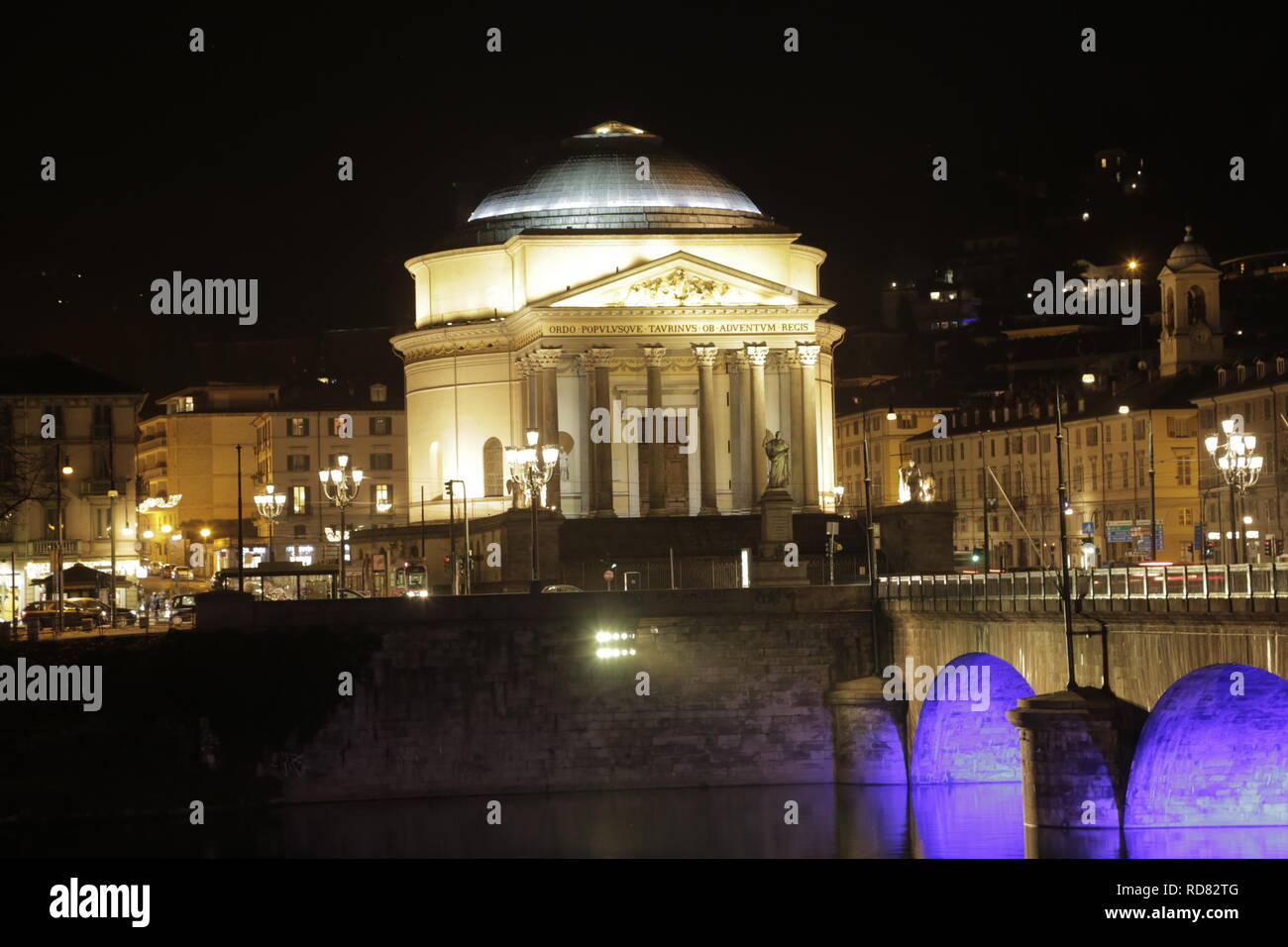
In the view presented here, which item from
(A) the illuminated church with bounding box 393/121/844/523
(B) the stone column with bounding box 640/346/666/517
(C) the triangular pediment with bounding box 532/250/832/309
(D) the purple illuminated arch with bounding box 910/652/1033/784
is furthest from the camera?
(A) the illuminated church with bounding box 393/121/844/523

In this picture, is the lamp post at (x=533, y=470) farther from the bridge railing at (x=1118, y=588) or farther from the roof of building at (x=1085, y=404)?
the roof of building at (x=1085, y=404)

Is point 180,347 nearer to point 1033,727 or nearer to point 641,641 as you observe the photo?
point 641,641

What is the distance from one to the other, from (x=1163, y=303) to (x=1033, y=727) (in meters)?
96.0

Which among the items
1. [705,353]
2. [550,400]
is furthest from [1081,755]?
[550,400]

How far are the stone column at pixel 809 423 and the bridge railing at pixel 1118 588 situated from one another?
1294 inches

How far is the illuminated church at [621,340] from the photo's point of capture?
113750mm

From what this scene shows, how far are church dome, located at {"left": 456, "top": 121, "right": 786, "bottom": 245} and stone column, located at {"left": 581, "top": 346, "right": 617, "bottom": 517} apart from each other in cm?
644

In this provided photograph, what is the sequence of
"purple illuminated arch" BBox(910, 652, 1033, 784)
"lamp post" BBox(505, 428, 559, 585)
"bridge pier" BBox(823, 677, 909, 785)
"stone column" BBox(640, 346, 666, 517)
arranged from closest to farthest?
1. "purple illuminated arch" BBox(910, 652, 1033, 784)
2. "bridge pier" BBox(823, 677, 909, 785)
3. "lamp post" BBox(505, 428, 559, 585)
4. "stone column" BBox(640, 346, 666, 517)

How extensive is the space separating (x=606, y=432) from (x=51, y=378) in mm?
32846

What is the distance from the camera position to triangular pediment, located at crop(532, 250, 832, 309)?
113125 mm

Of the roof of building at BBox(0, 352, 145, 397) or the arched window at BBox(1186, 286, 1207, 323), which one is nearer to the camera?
the roof of building at BBox(0, 352, 145, 397)

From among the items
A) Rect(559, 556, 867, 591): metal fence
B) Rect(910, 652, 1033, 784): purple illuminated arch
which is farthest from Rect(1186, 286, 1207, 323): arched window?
Rect(910, 652, 1033, 784): purple illuminated arch

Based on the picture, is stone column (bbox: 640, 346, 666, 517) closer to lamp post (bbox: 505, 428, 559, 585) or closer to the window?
the window
